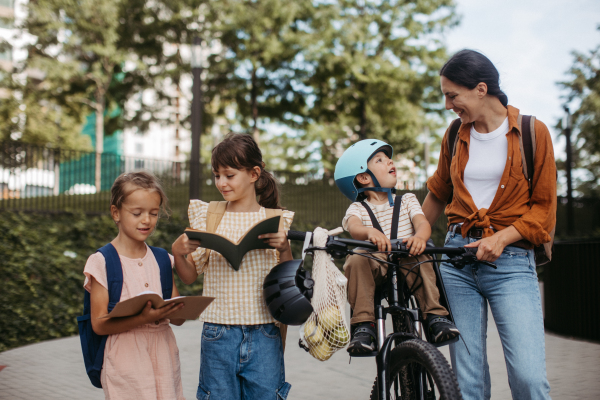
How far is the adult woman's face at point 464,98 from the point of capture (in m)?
2.78

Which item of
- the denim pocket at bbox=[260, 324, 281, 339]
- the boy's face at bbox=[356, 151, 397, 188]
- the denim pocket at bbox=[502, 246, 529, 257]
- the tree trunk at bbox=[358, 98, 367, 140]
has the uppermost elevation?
the tree trunk at bbox=[358, 98, 367, 140]

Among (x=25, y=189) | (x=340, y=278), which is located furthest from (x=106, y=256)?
(x=25, y=189)

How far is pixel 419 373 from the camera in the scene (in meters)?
2.53

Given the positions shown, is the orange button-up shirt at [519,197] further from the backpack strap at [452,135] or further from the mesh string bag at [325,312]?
the mesh string bag at [325,312]

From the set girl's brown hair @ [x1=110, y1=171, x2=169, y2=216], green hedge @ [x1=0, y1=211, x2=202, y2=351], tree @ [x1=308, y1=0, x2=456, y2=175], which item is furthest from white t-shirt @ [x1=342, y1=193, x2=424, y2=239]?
tree @ [x1=308, y1=0, x2=456, y2=175]

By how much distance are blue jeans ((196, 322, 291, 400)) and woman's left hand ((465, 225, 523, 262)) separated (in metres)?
1.08

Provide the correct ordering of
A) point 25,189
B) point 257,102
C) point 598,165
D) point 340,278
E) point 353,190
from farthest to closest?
1. point 598,165
2. point 257,102
3. point 25,189
4. point 353,190
5. point 340,278

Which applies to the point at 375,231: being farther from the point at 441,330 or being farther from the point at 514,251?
the point at 514,251

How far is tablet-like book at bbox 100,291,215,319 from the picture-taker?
239 centimetres

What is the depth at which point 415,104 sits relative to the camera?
67.7ft

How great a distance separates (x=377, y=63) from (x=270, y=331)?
17890 mm

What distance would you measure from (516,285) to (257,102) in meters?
18.5

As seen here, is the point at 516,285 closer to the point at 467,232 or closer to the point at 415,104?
the point at 467,232

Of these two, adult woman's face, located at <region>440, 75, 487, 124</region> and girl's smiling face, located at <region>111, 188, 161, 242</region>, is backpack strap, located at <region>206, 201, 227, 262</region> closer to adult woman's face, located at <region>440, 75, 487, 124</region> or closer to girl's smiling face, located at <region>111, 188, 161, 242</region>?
girl's smiling face, located at <region>111, 188, 161, 242</region>
